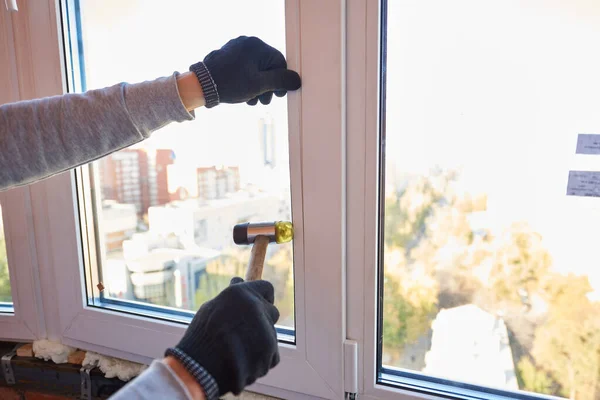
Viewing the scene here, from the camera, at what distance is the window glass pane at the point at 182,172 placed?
0.86 m

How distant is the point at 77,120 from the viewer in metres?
0.65

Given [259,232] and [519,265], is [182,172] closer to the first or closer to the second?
[259,232]

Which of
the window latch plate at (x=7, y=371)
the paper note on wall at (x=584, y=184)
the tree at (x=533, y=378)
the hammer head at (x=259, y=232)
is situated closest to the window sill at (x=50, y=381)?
the window latch plate at (x=7, y=371)

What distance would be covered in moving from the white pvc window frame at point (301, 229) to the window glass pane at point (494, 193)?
0.10 meters

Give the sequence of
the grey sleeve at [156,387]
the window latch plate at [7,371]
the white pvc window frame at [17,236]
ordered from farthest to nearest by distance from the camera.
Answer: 1. the window latch plate at [7,371]
2. the white pvc window frame at [17,236]
3. the grey sleeve at [156,387]

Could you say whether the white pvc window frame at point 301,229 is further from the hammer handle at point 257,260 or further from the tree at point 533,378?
the tree at point 533,378

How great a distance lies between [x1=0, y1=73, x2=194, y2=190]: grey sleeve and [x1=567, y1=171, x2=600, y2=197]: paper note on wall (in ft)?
2.03

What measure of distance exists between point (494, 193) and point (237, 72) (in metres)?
0.47

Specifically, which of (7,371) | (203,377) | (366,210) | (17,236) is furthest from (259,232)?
(7,371)

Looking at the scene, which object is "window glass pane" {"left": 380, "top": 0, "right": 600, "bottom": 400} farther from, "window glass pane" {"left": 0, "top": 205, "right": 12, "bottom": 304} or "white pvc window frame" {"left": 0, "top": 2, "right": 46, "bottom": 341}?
"window glass pane" {"left": 0, "top": 205, "right": 12, "bottom": 304}

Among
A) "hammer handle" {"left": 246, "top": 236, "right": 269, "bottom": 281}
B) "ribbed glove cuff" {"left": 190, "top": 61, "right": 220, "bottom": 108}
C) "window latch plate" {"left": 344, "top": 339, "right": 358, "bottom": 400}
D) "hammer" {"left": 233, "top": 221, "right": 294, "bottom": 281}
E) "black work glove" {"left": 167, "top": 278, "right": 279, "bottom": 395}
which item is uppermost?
"ribbed glove cuff" {"left": 190, "top": 61, "right": 220, "bottom": 108}

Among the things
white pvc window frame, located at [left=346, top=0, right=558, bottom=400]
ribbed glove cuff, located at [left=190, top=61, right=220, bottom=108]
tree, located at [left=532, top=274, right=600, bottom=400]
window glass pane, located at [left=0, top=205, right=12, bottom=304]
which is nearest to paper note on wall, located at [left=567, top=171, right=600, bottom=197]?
tree, located at [left=532, top=274, right=600, bottom=400]

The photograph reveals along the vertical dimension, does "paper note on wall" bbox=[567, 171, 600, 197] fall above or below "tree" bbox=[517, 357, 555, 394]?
above

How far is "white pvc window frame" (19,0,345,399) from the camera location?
2.43 ft
